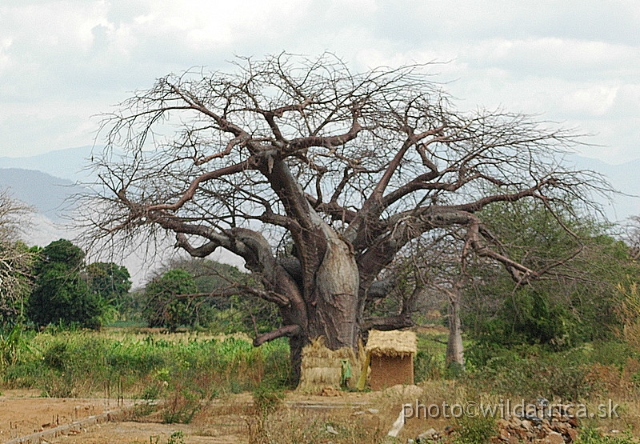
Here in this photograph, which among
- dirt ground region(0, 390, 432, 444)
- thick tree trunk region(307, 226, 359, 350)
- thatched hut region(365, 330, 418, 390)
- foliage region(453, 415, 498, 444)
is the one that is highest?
thick tree trunk region(307, 226, 359, 350)

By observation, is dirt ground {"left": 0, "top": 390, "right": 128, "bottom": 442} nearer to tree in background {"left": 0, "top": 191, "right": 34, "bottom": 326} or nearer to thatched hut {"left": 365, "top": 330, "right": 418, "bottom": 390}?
thatched hut {"left": 365, "top": 330, "right": 418, "bottom": 390}

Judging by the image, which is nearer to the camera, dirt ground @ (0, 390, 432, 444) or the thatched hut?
dirt ground @ (0, 390, 432, 444)

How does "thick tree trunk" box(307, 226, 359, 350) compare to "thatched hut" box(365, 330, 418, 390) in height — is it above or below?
above

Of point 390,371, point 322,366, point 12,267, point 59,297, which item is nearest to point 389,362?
point 390,371

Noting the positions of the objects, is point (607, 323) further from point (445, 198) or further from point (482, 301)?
point (445, 198)

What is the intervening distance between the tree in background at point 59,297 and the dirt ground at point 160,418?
20151 millimetres

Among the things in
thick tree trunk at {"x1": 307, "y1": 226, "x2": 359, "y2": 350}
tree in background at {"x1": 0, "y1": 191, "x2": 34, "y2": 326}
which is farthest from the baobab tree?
tree in background at {"x1": 0, "y1": 191, "x2": 34, "y2": 326}

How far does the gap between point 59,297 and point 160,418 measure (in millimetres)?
24602

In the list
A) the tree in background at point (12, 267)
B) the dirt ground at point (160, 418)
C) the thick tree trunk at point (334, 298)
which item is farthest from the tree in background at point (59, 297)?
the thick tree trunk at point (334, 298)

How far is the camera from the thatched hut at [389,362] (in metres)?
14.6

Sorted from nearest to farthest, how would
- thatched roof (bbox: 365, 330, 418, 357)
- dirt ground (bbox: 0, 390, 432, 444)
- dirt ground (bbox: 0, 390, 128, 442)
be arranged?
1. dirt ground (bbox: 0, 390, 432, 444)
2. dirt ground (bbox: 0, 390, 128, 442)
3. thatched roof (bbox: 365, 330, 418, 357)

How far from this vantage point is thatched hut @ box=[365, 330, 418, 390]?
1456 centimetres

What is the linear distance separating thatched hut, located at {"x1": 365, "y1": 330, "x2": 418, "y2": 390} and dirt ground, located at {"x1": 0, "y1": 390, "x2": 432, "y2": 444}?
2.56ft

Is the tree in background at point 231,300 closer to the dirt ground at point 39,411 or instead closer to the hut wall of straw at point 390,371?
the hut wall of straw at point 390,371
